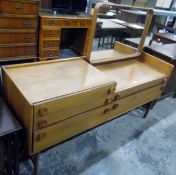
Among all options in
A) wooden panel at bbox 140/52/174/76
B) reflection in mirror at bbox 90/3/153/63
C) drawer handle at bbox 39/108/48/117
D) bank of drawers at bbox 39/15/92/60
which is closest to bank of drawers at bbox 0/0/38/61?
bank of drawers at bbox 39/15/92/60

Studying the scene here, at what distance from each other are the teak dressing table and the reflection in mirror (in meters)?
0.03

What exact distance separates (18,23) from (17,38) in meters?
0.20

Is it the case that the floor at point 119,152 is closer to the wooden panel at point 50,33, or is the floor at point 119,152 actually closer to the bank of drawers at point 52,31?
the bank of drawers at point 52,31

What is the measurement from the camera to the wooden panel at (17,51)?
8.43 ft

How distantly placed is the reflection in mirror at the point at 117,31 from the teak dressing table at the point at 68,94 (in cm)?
3

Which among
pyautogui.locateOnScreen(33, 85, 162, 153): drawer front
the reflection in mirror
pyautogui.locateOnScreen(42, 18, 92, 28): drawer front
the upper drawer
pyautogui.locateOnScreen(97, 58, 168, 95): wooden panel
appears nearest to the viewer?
pyautogui.locateOnScreen(33, 85, 162, 153): drawer front

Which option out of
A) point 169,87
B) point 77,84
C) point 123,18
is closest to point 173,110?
point 169,87

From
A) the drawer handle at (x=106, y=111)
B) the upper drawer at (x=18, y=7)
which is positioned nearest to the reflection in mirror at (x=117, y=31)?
the drawer handle at (x=106, y=111)

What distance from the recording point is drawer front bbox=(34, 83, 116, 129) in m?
1.08

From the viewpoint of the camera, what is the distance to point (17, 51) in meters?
2.67

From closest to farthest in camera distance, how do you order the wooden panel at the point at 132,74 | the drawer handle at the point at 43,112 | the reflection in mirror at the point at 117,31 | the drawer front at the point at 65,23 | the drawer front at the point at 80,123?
1. the drawer handle at the point at 43,112
2. the drawer front at the point at 80,123
3. the wooden panel at the point at 132,74
4. the reflection in mirror at the point at 117,31
5. the drawer front at the point at 65,23

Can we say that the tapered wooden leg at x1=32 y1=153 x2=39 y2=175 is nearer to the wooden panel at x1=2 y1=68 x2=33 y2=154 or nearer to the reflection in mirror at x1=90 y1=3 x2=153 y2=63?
the wooden panel at x1=2 y1=68 x2=33 y2=154

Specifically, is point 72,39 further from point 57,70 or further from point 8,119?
point 8,119

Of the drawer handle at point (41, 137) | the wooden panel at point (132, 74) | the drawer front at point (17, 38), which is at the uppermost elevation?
the wooden panel at point (132, 74)
